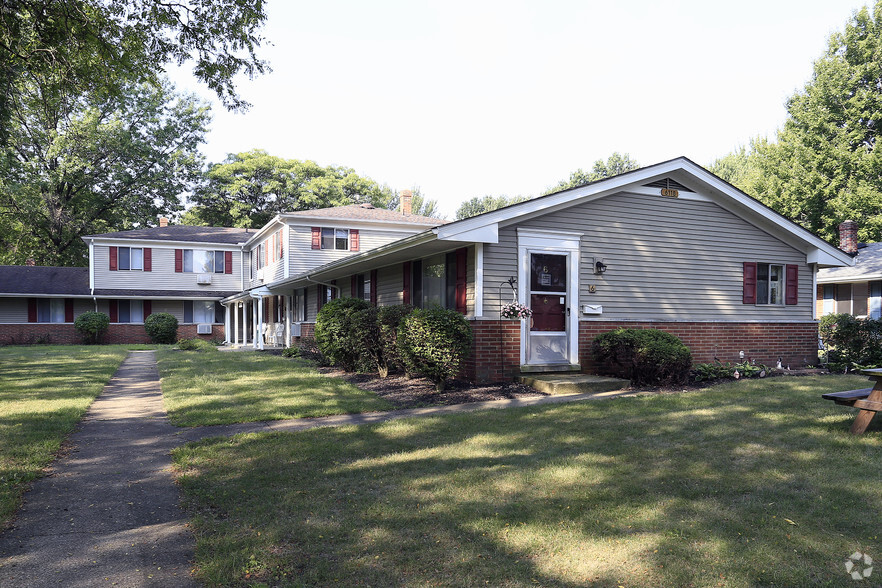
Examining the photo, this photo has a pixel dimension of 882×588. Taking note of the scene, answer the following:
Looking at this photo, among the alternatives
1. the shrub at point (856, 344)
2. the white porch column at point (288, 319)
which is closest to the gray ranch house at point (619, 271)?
the shrub at point (856, 344)

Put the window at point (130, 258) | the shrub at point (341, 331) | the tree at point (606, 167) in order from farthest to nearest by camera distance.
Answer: the tree at point (606, 167), the window at point (130, 258), the shrub at point (341, 331)

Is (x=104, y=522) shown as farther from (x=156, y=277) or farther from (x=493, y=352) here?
(x=156, y=277)

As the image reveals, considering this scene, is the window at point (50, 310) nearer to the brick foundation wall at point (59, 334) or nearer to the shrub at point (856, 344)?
the brick foundation wall at point (59, 334)

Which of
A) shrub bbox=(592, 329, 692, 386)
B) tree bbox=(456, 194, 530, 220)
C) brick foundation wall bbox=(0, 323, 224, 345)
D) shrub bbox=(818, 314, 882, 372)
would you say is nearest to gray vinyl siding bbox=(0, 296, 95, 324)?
brick foundation wall bbox=(0, 323, 224, 345)

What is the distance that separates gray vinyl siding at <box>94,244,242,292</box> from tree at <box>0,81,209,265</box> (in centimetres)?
571

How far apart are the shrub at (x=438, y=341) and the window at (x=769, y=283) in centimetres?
759

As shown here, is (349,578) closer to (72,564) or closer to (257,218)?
(72,564)

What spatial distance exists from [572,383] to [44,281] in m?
30.3

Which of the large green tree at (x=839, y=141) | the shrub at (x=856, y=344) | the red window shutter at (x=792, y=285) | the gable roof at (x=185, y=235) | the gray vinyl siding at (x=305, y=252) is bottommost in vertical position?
the shrub at (x=856, y=344)

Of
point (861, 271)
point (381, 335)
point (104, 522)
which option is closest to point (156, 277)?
point (381, 335)

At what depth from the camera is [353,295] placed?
17.4 metres

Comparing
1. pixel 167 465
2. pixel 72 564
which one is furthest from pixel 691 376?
pixel 72 564

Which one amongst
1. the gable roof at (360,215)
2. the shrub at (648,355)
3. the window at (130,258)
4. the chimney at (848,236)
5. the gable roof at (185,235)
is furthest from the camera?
the gable roof at (185,235)

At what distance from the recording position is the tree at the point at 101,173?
32.8 meters
